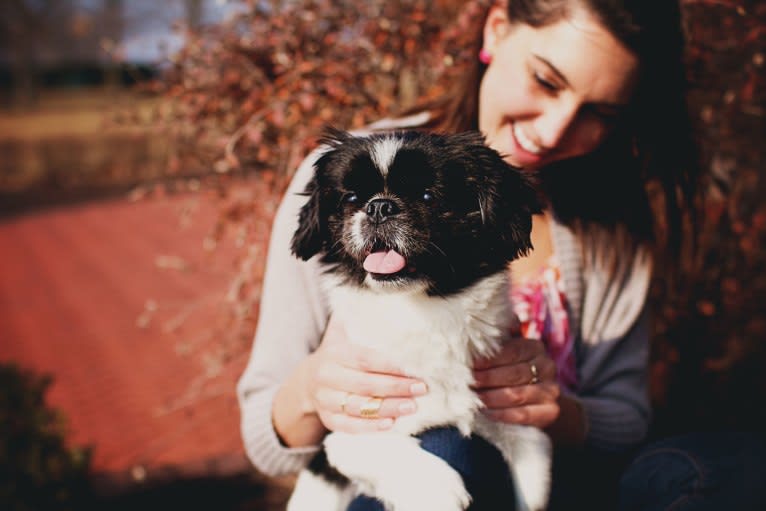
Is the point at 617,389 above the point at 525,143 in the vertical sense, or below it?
below

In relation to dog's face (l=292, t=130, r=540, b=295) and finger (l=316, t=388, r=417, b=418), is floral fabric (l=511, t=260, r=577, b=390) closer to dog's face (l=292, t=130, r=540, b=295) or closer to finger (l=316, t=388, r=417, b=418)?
dog's face (l=292, t=130, r=540, b=295)

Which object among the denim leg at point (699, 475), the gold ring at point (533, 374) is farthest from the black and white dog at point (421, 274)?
the denim leg at point (699, 475)

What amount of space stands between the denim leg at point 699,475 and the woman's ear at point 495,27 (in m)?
1.48

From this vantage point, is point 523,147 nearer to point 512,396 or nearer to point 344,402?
point 512,396

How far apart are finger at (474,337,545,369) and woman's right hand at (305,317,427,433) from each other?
0.22 m

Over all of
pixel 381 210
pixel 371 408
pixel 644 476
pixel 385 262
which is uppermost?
pixel 381 210

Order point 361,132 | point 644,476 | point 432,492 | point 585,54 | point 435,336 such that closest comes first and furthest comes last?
1. point 432,492
2. point 435,336
3. point 585,54
4. point 644,476
5. point 361,132

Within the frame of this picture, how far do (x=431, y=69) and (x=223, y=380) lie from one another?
3.42m

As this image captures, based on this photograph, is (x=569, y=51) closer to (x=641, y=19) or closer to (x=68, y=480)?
(x=641, y=19)

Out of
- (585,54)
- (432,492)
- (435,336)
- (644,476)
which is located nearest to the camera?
(432,492)

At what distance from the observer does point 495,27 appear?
93.4 inches

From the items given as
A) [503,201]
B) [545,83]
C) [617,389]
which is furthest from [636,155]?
[503,201]

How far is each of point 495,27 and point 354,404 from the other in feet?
4.67

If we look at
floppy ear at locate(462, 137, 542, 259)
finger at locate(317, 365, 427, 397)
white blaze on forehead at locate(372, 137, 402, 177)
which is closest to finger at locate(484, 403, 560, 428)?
finger at locate(317, 365, 427, 397)
